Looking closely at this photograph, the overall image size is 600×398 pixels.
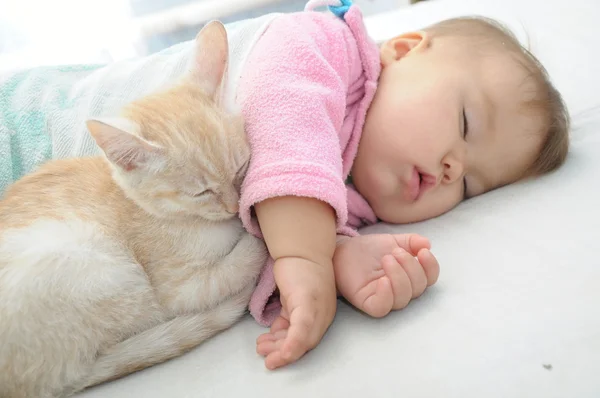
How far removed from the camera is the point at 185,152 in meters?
A: 0.75

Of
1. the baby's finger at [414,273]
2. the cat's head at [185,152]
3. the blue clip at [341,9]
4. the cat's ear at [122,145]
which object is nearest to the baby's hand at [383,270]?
the baby's finger at [414,273]

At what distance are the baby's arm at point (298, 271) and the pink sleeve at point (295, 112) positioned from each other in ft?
0.09

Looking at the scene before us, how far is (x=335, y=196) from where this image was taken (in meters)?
0.77

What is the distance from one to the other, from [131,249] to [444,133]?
0.61 metres

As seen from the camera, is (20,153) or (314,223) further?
(20,153)

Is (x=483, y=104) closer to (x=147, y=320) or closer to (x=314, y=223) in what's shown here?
(x=314, y=223)

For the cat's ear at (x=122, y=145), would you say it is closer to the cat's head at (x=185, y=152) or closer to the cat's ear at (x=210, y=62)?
the cat's head at (x=185, y=152)

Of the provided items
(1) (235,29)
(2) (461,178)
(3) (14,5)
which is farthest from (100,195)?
(3) (14,5)

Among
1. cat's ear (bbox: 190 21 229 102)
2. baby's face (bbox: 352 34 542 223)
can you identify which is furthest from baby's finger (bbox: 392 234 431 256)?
cat's ear (bbox: 190 21 229 102)

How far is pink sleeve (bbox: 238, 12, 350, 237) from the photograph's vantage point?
766 mm

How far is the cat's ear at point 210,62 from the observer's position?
2.70ft

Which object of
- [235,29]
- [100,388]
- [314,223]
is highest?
[235,29]

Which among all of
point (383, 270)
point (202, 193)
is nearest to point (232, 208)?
point (202, 193)

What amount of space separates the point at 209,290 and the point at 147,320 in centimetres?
11
